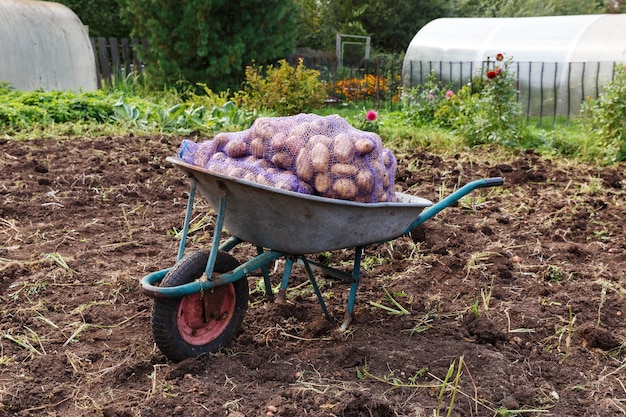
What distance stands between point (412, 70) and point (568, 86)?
10.4 feet

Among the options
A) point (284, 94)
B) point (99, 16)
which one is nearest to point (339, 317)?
point (284, 94)

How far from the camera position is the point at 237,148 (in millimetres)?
2652

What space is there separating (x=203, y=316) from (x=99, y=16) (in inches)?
813

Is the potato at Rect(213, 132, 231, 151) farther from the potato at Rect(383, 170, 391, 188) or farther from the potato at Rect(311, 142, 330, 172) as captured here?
the potato at Rect(383, 170, 391, 188)

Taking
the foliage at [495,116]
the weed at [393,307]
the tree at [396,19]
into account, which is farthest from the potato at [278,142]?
the tree at [396,19]

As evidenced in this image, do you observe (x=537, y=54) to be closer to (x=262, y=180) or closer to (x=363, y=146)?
(x=363, y=146)

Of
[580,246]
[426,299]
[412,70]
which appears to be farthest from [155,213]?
[412,70]

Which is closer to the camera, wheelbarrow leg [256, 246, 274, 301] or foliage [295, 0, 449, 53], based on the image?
wheelbarrow leg [256, 246, 274, 301]

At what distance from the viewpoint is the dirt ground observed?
88.4 inches

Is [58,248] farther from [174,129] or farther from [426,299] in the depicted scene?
[174,129]

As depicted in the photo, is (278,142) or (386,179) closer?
(278,142)

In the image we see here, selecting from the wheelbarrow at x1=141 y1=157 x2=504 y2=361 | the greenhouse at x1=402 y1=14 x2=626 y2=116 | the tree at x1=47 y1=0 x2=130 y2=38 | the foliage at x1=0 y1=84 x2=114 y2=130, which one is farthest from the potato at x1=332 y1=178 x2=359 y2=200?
the tree at x1=47 y1=0 x2=130 y2=38

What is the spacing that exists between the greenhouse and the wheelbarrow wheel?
6.99 meters

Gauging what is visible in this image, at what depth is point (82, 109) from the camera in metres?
7.67
